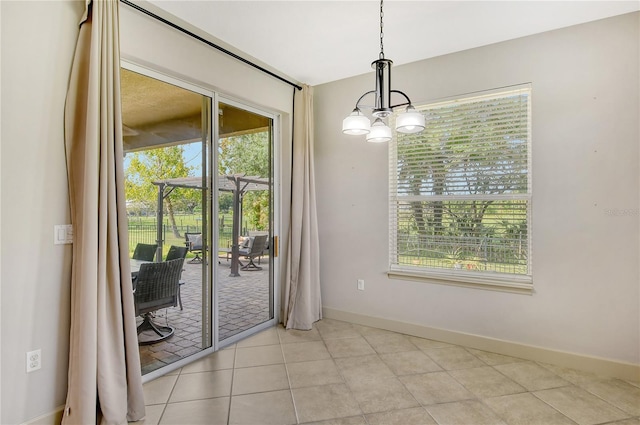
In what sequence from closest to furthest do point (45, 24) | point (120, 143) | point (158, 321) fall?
point (45, 24)
point (120, 143)
point (158, 321)

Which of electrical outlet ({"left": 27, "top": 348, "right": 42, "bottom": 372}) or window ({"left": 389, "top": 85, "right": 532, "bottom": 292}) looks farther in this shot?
window ({"left": 389, "top": 85, "right": 532, "bottom": 292})

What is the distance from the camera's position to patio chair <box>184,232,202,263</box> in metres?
2.90

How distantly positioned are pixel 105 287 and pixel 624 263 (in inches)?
146

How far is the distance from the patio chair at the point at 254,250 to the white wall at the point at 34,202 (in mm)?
1655

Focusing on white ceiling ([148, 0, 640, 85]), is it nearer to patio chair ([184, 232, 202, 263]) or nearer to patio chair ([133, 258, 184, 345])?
patio chair ([184, 232, 202, 263])

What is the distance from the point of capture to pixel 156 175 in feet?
8.68

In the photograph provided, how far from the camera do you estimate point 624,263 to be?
2.57 meters

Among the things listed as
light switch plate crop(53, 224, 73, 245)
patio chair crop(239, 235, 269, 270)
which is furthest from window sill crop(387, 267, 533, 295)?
light switch plate crop(53, 224, 73, 245)

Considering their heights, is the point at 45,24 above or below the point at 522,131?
above

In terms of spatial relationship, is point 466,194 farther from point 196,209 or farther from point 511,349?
point 196,209

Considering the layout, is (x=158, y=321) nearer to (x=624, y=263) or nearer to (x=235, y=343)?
(x=235, y=343)

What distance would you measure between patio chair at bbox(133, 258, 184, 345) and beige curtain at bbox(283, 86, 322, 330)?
1265 millimetres

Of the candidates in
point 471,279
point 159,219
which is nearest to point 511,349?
point 471,279

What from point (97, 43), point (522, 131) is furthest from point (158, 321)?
point (522, 131)
